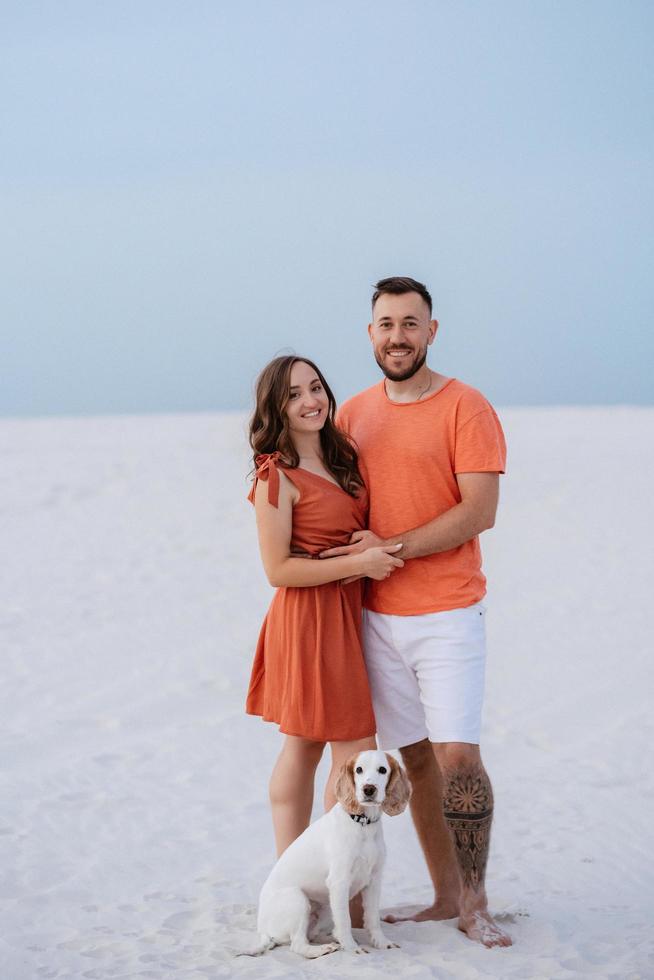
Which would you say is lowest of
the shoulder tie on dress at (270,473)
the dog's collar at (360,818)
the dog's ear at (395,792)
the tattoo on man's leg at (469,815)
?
the tattoo on man's leg at (469,815)

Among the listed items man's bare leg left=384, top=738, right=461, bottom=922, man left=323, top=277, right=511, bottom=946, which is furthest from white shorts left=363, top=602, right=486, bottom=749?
man's bare leg left=384, top=738, right=461, bottom=922

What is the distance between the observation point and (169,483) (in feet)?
56.2

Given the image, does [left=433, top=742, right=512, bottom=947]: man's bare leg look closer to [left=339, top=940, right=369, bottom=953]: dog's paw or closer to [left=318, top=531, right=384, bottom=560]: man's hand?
[left=339, top=940, right=369, bottom=953]: dog's paw

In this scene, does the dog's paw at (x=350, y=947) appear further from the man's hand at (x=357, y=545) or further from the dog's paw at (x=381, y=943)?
the man's hand at (x=357, y=545)

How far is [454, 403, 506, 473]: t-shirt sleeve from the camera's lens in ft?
14.0

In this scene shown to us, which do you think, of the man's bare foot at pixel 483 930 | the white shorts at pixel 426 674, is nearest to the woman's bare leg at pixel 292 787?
the white shorts at pixel 426 674

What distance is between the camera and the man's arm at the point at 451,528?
4234mm

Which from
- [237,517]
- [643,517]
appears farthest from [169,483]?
[643,517]

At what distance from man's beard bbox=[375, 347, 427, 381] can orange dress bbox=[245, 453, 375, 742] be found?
1.62ft

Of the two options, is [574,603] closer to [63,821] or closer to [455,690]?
[63,821]

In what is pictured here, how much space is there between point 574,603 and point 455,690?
733cm

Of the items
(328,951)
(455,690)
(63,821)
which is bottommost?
(63,821)

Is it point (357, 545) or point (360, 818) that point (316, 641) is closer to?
point (357, 545)

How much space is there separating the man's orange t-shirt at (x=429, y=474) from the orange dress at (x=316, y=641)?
16 cm
